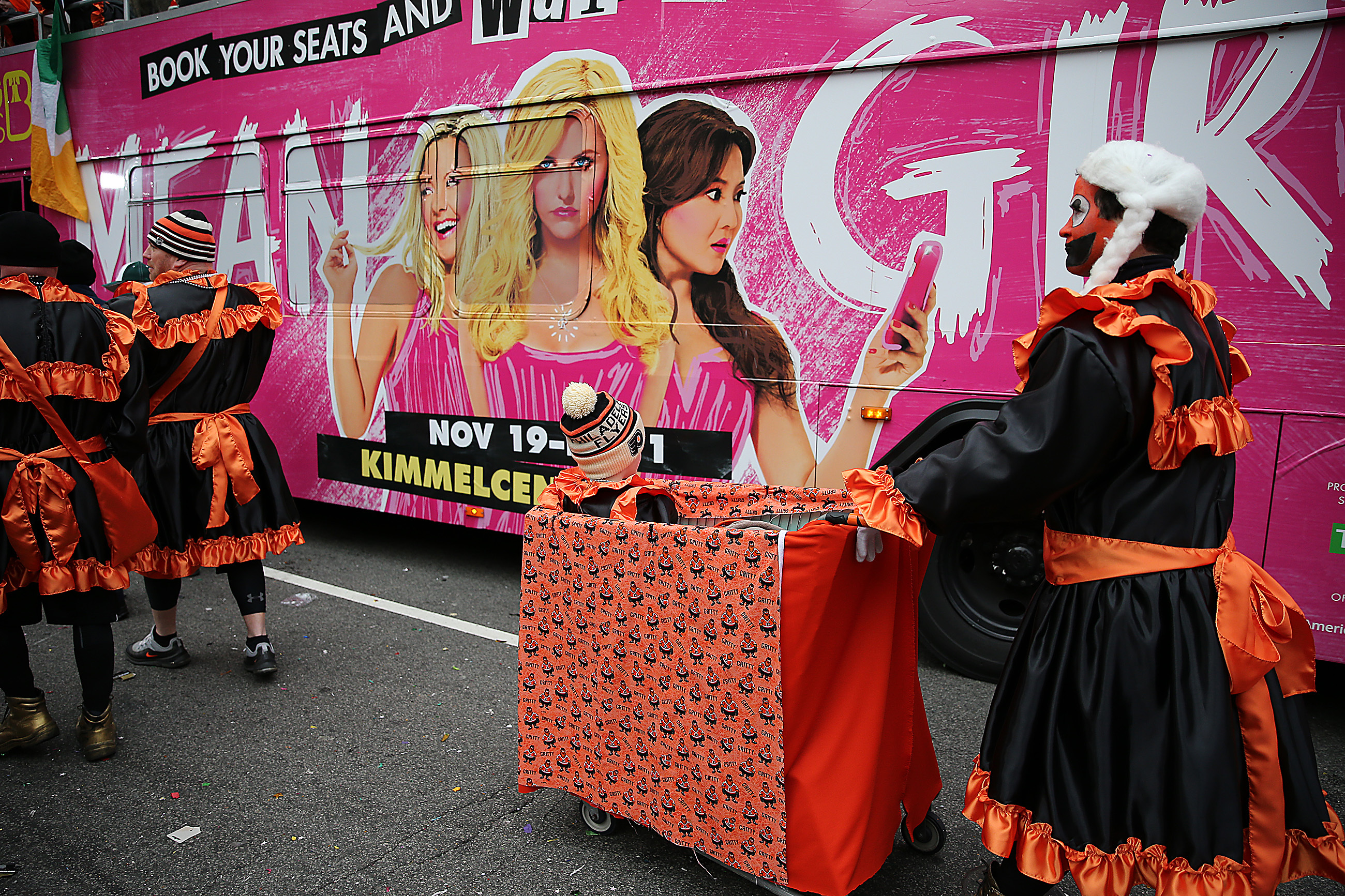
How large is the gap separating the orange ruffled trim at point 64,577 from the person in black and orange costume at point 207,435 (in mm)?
571

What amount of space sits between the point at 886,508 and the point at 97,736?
3.12m

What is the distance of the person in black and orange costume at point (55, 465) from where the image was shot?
3.10m

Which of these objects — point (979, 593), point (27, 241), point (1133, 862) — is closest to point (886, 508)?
point (1133, 862)

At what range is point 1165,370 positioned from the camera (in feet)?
5.86

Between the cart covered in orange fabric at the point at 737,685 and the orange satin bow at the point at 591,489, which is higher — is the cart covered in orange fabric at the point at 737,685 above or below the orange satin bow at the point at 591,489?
below

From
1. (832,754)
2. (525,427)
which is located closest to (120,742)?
(525,427)

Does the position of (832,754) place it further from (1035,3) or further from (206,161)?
(206,161)

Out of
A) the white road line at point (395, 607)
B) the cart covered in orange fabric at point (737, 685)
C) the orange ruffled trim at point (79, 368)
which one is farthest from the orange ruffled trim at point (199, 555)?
the cart covered in orange fabric at point (737, 685)

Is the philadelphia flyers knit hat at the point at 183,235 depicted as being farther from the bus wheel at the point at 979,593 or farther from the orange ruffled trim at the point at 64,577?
the bus wheel at the point at 979,593

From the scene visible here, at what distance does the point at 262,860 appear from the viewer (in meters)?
2.64

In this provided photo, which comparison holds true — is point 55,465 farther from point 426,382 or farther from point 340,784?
point 426,382

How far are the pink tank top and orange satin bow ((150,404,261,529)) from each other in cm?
161

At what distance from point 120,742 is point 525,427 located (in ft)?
8.26

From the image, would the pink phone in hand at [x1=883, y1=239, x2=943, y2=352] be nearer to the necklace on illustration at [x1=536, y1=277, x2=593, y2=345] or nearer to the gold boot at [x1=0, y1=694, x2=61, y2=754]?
the necklace on illustration at [x1=536, y1=277, x2=593, y2=345]
